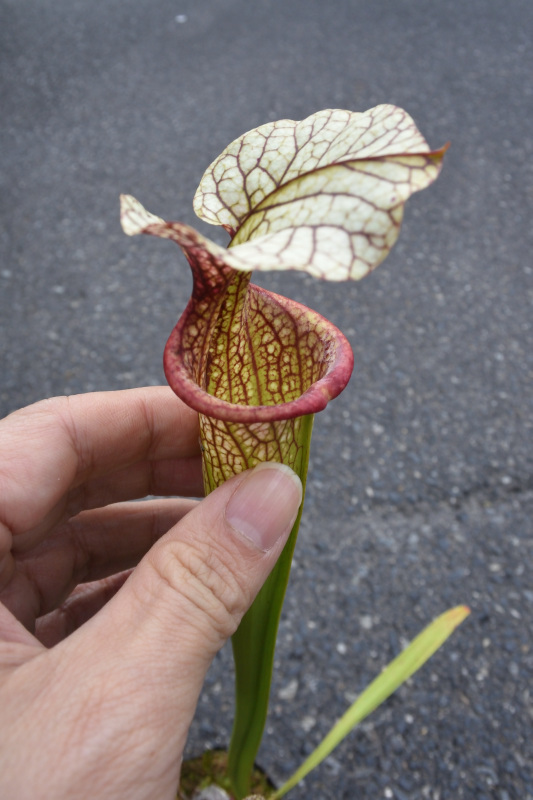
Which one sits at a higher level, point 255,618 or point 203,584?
point 203,584

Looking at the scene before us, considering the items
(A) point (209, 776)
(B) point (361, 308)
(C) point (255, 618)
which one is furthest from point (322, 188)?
(B) point (361, 308)

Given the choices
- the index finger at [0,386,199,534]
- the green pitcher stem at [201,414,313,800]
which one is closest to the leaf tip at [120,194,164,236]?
the green pitcher stem at [201,414,313,800]

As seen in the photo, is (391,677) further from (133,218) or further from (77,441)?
(133,218)

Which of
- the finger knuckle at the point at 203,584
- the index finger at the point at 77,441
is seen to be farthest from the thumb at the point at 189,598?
the index finger at the point at 77,441

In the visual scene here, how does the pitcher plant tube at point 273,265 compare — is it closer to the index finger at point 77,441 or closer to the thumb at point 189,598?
the thumb at point 189,598

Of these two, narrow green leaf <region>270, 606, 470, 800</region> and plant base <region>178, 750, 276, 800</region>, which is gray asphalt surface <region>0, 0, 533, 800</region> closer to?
plant base <region>178, 750, 276, 800</region>

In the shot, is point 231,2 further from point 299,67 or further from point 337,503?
point 337,503

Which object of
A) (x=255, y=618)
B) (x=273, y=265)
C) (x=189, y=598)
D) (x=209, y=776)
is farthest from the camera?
(x=209, y=776)
